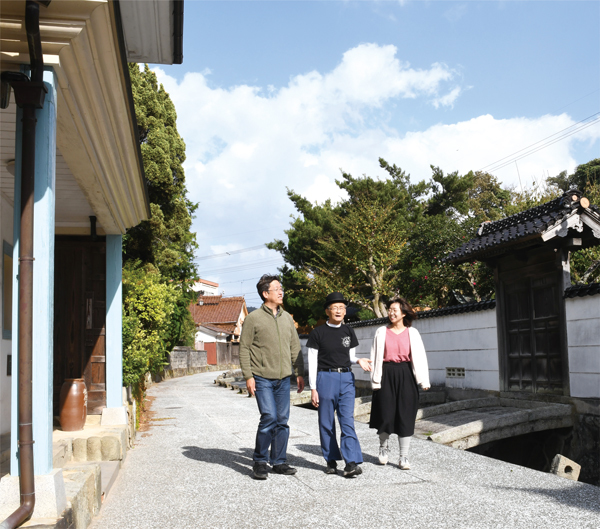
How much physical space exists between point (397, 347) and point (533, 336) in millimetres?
4643

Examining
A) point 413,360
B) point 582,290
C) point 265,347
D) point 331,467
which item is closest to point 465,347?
point 582,290

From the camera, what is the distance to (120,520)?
172 inches

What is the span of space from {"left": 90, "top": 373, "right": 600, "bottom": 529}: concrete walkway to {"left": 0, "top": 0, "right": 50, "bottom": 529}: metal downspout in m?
1.22

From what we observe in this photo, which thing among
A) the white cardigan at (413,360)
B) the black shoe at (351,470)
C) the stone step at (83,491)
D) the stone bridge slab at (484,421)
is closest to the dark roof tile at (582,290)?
the stone bridge slab at (484,421)

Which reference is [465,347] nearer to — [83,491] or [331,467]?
[331,467]

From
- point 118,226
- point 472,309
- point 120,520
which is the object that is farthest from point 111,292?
point 472,309

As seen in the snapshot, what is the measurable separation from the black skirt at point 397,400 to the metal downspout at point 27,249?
363 cm

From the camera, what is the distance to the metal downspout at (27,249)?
128 inches

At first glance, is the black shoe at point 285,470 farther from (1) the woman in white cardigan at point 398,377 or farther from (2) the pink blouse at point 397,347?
(2) the pink blouse at point 397,347

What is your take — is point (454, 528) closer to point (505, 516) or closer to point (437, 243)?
point (505, 516)

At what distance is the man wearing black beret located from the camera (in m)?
5.66

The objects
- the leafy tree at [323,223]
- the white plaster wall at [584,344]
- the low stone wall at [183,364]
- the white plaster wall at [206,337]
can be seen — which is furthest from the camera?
the white plaster wall at [206,337]

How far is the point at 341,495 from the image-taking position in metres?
4.87

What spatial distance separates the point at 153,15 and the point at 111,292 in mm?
3617
